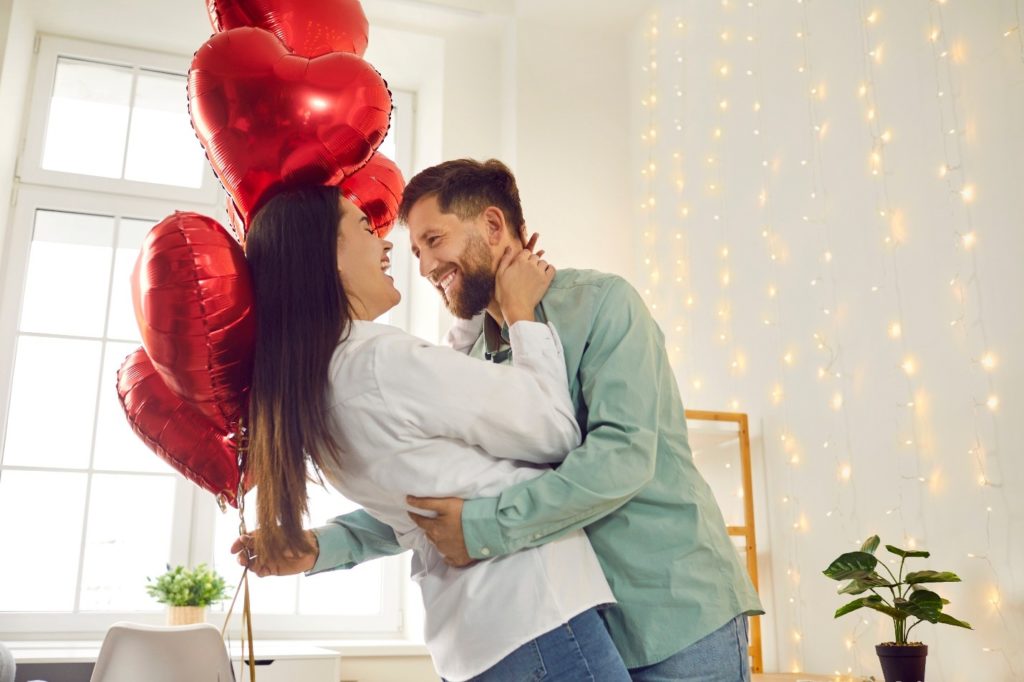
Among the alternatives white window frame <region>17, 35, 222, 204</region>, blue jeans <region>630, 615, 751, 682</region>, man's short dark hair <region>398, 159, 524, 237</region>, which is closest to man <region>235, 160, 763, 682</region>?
blue jeans <region>630, 615, 751, 682</region>

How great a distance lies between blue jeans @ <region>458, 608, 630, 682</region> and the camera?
3.31ft

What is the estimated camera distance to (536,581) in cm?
105

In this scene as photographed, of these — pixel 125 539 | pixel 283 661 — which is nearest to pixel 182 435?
pixel 283 661

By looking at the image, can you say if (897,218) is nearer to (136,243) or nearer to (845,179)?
(845,179)

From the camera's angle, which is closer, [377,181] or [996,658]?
[377,181]

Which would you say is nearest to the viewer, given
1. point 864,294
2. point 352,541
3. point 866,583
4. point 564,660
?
point 564,660

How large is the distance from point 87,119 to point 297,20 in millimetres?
2773

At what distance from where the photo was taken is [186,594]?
316 centimetres

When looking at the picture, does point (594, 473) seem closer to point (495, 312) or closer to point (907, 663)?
point (495, 312)

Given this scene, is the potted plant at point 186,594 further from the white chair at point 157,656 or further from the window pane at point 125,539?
the white chair at point 157,656

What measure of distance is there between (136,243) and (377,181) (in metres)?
2.65

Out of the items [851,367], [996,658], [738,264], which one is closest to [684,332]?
[738,264]

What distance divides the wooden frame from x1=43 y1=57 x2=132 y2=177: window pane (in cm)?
274

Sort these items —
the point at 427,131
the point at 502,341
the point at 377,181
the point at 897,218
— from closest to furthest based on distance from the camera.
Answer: the point at 502,341
the point at 377,181
the point at 897,218
the point at 427,131
